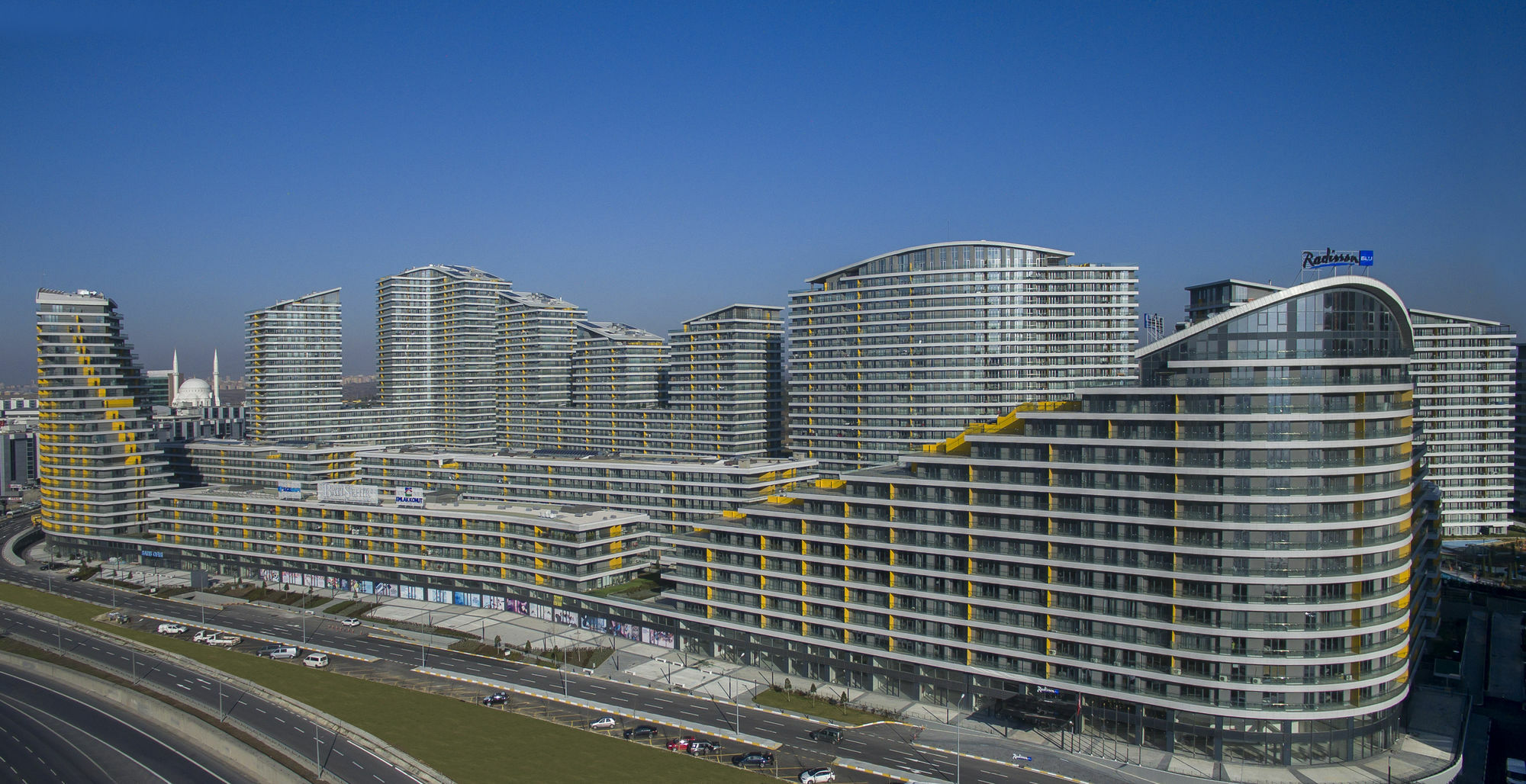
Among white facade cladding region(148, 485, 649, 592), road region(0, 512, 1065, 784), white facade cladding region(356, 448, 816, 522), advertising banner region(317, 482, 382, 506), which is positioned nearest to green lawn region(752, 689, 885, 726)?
road region(0, 512, 1065, 784)

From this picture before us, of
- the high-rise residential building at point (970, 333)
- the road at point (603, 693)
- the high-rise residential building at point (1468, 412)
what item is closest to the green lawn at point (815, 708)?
the road at point (603, 693)

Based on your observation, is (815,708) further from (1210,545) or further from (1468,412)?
(1468,412)

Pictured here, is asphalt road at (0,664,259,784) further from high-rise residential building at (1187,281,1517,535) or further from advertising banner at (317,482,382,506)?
high-rise residential building at (1187,281,1517,535)

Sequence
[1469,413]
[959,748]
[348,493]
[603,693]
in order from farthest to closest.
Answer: [1469,413] < [348,493] < [603,693] < [959,748]

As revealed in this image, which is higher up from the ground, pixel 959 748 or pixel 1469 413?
pixel 1469 413

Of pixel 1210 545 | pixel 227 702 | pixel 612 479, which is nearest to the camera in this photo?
pixel 1210 545

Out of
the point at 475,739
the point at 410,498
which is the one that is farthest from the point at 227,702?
the point at 410,498
